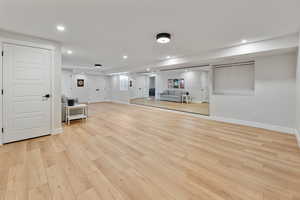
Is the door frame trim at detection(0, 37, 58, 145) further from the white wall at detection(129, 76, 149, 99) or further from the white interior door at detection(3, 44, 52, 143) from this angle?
the white wall at detection(129, 76, 149, 99)

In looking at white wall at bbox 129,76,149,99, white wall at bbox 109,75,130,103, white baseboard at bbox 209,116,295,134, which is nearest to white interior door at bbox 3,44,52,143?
white baseboard at bbox 209,116,295,134

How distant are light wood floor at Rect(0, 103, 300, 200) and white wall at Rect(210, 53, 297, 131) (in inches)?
30.5

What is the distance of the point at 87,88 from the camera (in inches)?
398

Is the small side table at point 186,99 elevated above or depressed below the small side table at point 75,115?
above

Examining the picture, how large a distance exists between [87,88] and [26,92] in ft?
23.7

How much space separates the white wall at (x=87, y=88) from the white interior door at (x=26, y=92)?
6.10 m

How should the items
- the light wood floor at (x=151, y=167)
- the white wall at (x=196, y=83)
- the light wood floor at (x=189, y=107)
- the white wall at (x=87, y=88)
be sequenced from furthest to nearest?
the white wall at (x=196, y=83), the white wall at (x=87, y=88), the light wood floor at (x=189, y=107), the light wood floor at (x=151, y=167)

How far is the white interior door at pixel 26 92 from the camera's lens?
2.95m

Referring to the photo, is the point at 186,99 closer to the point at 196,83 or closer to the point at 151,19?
the point at 196,83

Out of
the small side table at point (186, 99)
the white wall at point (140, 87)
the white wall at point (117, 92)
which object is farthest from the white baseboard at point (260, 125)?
the white wall at point (140, 87)

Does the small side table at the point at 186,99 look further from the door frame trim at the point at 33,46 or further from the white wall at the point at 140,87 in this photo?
the door frame trim at the point at 33,46

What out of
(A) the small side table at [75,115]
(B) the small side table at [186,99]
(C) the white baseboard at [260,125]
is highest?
(B) the small side table at [186,99]

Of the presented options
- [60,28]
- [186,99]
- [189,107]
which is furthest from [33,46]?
[186,99]

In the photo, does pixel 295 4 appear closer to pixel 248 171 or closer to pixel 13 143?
pixel 248 171
